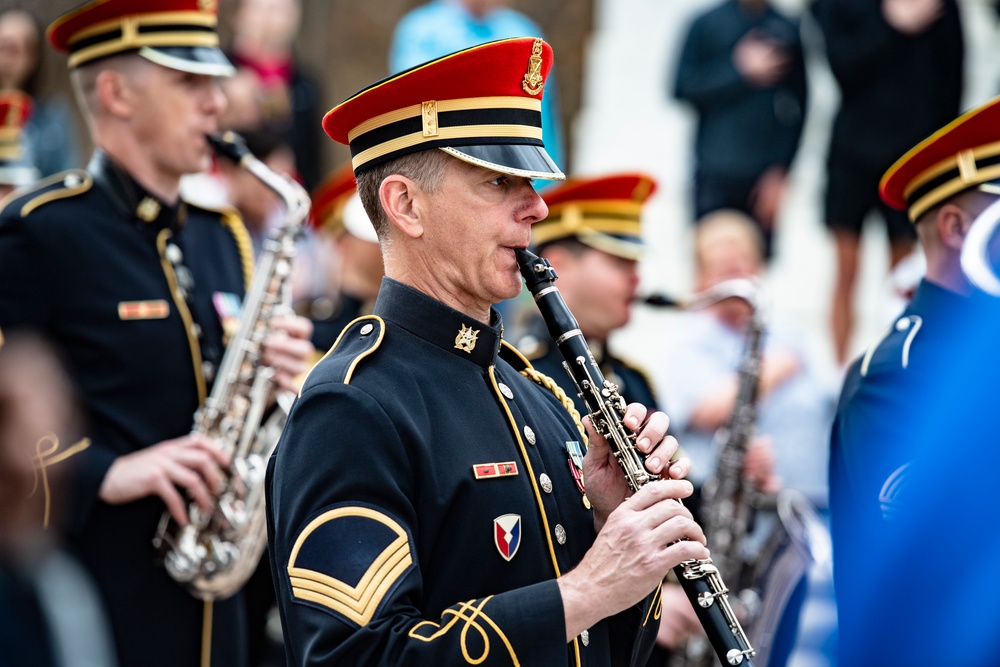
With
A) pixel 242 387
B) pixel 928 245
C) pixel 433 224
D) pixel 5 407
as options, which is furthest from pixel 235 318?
pixel 5 407

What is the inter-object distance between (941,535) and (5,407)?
1506 mm

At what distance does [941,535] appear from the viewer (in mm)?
2193

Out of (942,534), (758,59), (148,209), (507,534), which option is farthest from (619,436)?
(758,59)

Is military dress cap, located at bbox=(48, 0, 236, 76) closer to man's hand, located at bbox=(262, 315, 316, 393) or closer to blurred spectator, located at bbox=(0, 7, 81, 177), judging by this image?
man's hand, located at bbox=(262, 315, 316, 393)

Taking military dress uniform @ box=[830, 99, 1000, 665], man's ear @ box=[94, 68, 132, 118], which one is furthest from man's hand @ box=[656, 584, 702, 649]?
military dress uniform @ box=[830, 99, 1000, 665]

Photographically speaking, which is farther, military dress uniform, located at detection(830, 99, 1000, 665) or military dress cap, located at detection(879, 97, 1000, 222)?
military dress cap, located at detection(879, 97, 1000, 222)

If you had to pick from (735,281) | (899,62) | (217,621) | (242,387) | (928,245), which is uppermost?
(899,62)

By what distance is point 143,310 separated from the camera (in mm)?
4852

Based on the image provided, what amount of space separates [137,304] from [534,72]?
2026 mm

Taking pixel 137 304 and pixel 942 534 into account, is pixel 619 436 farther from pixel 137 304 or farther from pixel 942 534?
pixel 137 304

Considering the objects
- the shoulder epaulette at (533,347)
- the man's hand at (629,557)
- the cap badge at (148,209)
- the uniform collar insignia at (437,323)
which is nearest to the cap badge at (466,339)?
the uniform collar insignia at (437,323)

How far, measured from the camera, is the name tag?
4.81 meters

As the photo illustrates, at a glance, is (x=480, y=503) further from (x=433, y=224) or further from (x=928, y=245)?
(x=928, y=245)

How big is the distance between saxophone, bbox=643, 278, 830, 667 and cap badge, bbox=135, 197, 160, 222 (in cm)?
228
